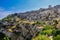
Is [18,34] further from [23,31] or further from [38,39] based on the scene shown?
[38,39]

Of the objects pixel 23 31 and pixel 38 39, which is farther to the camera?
pixel 23 31

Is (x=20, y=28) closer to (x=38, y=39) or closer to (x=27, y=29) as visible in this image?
(x=27, y=29)

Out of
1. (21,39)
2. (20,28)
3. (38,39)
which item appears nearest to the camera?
(38,39)

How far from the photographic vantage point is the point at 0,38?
81.4m

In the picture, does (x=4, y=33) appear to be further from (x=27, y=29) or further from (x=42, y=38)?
(x=42, y=38)

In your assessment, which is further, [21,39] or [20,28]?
[20,28]

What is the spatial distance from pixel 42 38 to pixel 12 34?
774 inches

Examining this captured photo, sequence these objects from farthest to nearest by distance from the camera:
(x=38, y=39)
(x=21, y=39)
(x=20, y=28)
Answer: (x=20, y=28)
(x=21, y=39)
(x=38, y=39)

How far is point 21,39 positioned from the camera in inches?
3123

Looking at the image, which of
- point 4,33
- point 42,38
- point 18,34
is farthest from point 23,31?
point 42,38

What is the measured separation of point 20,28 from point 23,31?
10.4 feet

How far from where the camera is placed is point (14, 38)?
3125 inches

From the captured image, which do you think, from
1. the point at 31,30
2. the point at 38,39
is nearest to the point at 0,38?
the point at 31,30

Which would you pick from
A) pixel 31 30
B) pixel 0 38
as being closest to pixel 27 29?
pixel 31 30
